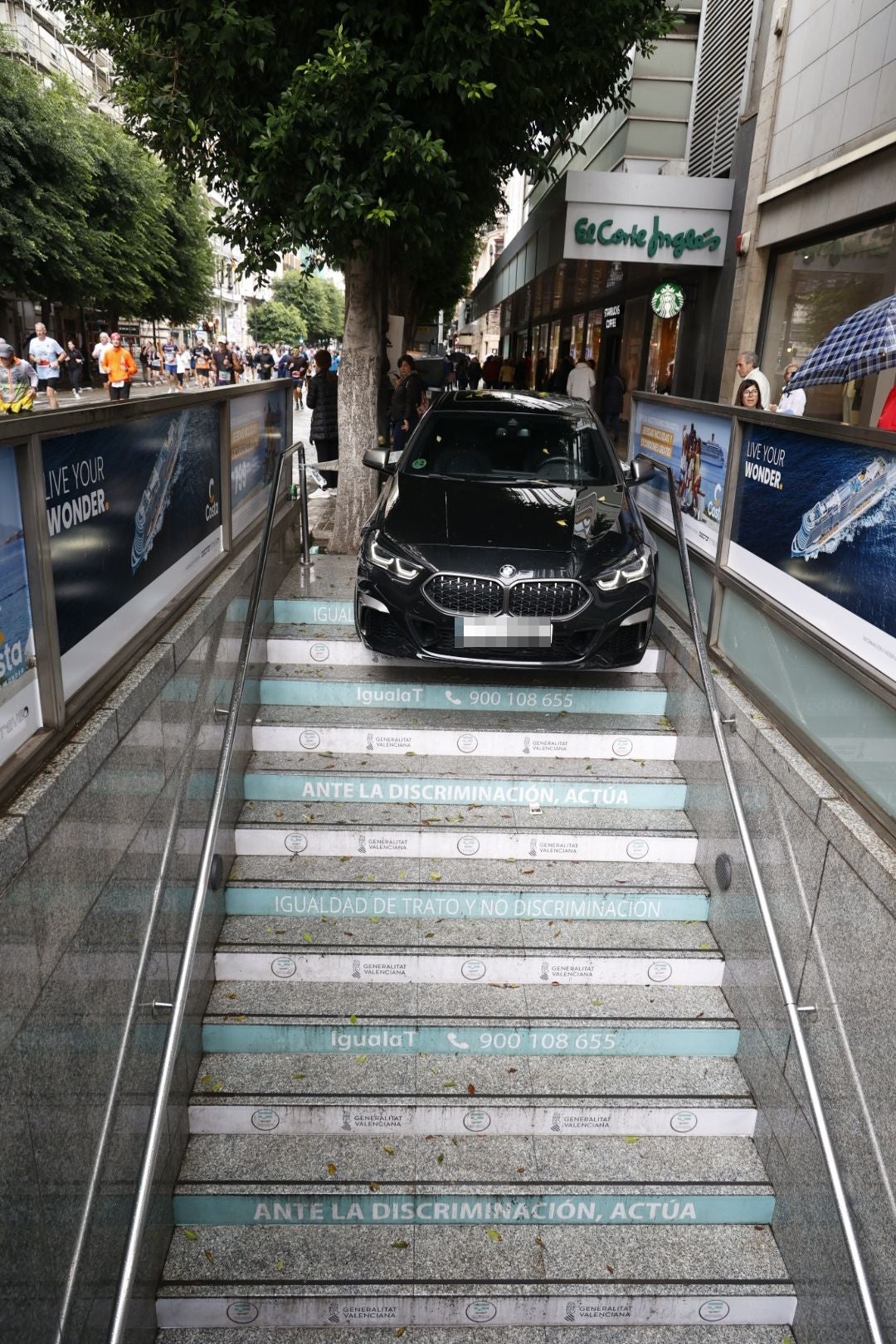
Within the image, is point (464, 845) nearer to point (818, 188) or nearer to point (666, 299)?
point (818, 188)

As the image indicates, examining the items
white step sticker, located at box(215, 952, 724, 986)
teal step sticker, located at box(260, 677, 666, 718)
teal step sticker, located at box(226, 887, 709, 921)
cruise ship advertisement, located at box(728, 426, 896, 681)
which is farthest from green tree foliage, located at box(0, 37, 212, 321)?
white step sticker, located at box(215, 952, 724, 986)

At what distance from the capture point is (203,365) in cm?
4503

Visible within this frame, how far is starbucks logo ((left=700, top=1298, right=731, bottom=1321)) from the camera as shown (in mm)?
3764

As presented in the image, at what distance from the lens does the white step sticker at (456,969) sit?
14.9ft

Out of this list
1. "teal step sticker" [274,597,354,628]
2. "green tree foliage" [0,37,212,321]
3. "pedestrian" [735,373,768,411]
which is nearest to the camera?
"teal step sticker" [274,597,354,628]

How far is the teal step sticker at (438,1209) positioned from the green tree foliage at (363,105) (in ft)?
20.0

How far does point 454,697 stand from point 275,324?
320 ft

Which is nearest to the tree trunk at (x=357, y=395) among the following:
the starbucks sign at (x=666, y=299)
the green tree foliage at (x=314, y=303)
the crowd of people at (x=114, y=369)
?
the crowd of people at (x=114, y=369)

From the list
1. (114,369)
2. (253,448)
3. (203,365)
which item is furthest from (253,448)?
(203,365)

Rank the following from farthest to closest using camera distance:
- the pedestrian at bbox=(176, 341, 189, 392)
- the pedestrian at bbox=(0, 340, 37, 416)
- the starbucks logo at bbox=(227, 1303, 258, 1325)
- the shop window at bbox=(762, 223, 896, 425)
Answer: the pedestrian at bbox=(176, 341, 189, 392)
the pedestrian at bbox=(0, 340, 37, 416)
the shop window at bbox=(762, 223, 896, 425)
the starbucks logo at bbox=(227, 1303, 258, 1325)

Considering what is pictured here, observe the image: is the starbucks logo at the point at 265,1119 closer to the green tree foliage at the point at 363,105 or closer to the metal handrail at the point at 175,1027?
the metal handrail at the point at 175,1027

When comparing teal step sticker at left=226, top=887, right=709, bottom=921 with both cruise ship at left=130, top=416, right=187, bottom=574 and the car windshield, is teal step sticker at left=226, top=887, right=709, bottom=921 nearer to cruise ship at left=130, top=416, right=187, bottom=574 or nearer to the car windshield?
cruise ship at left=130, top=416, right=187, bottom=574

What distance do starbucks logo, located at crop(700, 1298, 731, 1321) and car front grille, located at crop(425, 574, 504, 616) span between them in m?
3.26

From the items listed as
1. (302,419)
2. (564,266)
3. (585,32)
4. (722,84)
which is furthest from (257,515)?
(302,419)
